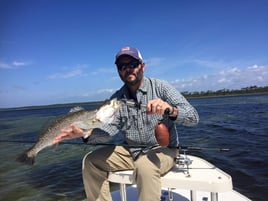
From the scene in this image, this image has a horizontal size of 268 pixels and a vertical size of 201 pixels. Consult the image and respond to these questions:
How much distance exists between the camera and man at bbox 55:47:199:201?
3.68 meters

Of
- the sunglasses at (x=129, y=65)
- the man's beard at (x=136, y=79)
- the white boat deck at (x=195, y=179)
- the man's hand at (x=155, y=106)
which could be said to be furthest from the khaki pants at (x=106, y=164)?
the sunglasses at (x=129, y=65)

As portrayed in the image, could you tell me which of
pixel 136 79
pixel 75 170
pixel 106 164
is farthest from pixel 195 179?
pixel 75 170

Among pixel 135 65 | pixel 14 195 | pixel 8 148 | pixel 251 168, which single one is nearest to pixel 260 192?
pixel 251 168

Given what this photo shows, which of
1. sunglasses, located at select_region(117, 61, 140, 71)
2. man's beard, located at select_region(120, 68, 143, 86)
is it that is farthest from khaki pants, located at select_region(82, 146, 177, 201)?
sunglasses, located at select_region(117, 61, 140, 71)

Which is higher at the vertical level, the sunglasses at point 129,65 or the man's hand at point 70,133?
the sunglasses at point 129,65

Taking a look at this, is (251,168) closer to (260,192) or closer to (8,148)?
(260,192)

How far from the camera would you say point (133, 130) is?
4.01 metres

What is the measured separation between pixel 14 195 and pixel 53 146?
4.89 m

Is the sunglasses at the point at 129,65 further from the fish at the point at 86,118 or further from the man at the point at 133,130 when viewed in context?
the fish at the point at 86,118

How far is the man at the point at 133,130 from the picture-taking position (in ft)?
12.1

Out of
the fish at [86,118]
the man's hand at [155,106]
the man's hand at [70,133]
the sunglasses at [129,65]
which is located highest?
the sunglasses at [129,65]

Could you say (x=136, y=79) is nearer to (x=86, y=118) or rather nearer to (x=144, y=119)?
(x=144, y=119)

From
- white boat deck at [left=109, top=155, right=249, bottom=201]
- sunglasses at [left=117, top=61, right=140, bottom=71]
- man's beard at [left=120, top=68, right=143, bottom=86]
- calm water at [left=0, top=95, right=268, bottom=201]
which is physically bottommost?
calm water at [left=0, top=95, right=268, bottom=201]

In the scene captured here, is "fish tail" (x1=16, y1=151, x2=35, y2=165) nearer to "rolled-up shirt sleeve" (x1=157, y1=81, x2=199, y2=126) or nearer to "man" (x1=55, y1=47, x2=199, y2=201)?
"man" (x1=55, y1=47, x2=199, y2=201)
